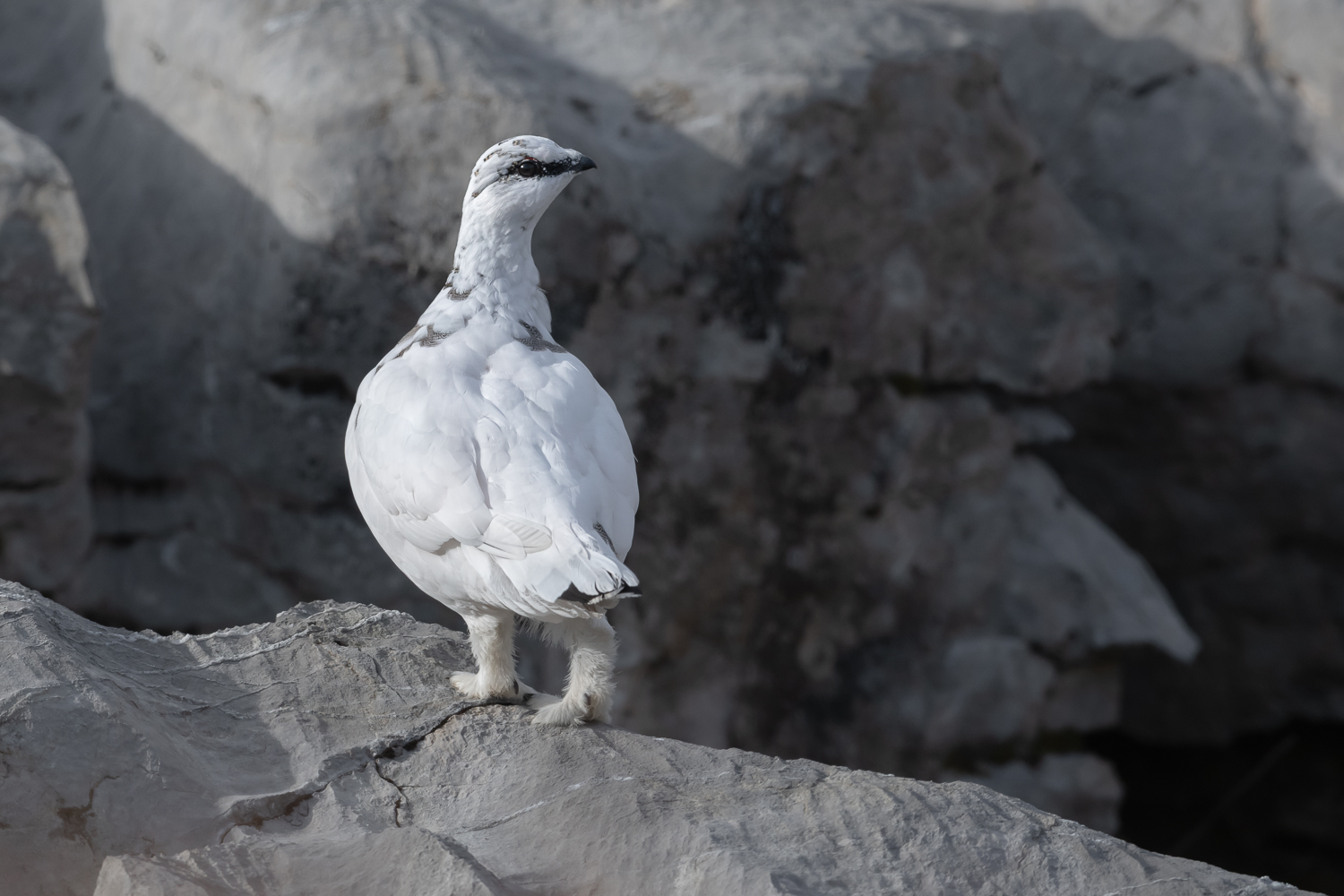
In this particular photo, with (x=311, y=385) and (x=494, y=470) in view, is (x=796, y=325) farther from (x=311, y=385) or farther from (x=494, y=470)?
(x=494, y=470)

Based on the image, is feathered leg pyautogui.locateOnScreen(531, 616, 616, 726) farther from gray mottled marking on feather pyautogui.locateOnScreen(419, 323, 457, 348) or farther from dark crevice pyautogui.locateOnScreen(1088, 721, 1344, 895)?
dark crevice pyautogui.locateOnScreen(1088, 721, 1344, 895)

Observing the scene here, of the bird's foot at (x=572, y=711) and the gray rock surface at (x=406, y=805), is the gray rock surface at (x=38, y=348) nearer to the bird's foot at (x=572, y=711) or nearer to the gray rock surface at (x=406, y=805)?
the gray rock surface at (x=406, y=805)

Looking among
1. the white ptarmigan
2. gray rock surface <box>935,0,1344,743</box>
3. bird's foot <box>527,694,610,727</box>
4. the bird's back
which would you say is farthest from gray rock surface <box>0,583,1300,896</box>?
gray rock surface <box>935,0,1344,743</box>

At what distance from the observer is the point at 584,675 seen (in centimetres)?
301

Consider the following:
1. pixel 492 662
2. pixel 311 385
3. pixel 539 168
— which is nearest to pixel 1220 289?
pixel 311 385

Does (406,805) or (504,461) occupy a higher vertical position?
(504,461)

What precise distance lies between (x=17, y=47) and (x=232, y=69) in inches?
83.3

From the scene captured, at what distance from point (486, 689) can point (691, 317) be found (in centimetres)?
313

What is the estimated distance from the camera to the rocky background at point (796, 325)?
5.37 m

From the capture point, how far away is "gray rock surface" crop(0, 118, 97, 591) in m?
5.07

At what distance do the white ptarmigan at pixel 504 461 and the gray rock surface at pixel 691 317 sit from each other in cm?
211

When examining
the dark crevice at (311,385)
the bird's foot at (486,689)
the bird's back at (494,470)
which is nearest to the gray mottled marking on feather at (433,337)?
the bird's back at (494,470)

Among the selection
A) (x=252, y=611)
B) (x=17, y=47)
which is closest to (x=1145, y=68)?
(x=252, y=611)

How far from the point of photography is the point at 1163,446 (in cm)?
802
